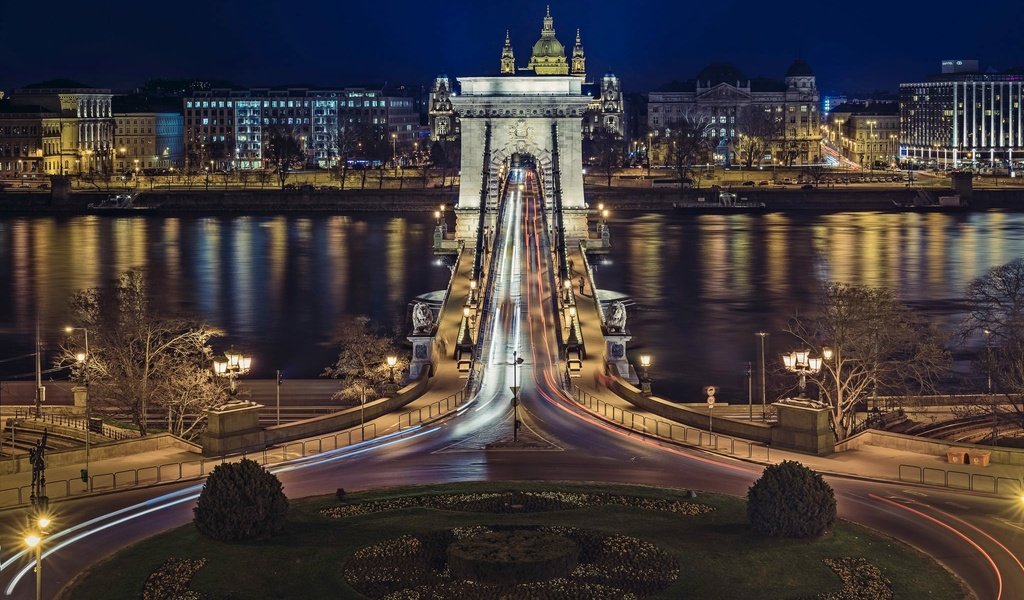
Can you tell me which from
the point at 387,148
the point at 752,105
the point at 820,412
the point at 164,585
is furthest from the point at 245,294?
the point at 752,105

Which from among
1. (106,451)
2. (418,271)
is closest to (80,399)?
(106,451)

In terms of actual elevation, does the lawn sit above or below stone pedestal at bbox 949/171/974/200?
below

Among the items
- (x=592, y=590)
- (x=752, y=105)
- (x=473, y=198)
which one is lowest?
(x=592, y=590)

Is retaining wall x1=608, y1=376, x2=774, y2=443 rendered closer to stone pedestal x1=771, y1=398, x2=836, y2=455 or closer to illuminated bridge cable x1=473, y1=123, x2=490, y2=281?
stone pedestal x1=771, y1=398, x2=836, y2=455

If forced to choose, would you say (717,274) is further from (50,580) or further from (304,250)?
(50,580)

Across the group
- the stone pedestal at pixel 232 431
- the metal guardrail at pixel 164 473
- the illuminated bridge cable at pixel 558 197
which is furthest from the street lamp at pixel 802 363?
the illuminated bridge cable at pixel 558 197

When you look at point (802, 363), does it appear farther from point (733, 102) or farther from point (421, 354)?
point (733, 102)

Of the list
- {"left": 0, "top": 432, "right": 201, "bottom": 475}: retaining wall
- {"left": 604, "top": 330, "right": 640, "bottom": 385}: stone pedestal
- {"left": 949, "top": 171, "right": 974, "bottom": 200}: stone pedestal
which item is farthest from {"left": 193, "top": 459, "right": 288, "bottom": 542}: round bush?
{"left": 949, "top": 171, "right": 974, "bottom": 200}: stone pedestal
